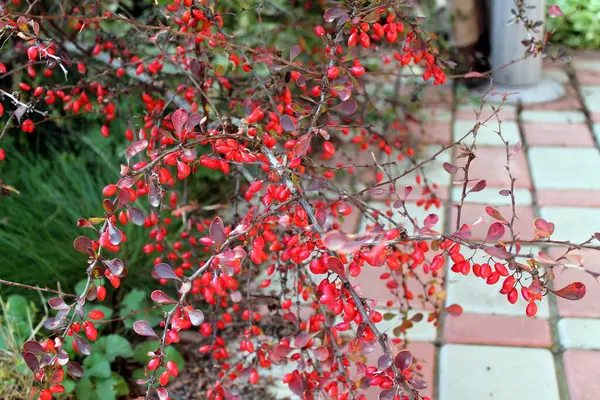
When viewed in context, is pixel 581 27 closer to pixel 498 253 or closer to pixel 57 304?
pixel 498 253

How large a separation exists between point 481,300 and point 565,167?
0.88 metres

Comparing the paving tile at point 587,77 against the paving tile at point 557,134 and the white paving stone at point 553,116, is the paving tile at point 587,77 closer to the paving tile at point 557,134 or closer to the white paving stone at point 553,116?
the white paving stone at point 553,116

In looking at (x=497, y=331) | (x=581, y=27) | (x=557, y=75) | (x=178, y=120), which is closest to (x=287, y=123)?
(x=178, y=120)

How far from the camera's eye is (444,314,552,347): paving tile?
1660mm

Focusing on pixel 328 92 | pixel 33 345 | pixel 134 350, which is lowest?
pixel 134 350

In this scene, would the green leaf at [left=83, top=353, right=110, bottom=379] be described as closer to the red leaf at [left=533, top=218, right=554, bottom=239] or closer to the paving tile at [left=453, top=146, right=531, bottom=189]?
the red leaf at [left=533, top=218, right=554, bottom=239]

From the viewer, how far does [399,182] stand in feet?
8.09

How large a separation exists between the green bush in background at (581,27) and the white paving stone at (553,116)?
88 centimetres

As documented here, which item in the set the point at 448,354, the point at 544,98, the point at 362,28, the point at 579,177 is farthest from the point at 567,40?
the point at 362,28

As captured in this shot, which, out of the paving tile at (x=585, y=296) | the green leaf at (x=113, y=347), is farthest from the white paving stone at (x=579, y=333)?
the green leaf at (x=113, y=347)

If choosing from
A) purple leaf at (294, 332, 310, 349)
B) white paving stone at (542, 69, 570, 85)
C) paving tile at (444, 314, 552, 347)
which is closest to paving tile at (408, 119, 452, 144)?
white paving stone at (542, 69, 570, 85)

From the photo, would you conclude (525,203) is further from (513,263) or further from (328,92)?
(513,263)

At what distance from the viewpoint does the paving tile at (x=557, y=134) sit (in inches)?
105

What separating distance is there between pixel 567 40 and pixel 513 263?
10.4 ft
